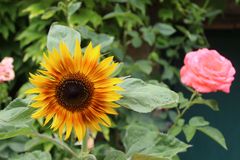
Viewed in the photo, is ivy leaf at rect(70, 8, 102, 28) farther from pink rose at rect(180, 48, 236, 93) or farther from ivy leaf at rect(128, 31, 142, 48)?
pink rose at rect(180, 48, 236, 93)

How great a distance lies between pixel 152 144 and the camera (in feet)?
3.48

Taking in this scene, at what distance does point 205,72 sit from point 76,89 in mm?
716

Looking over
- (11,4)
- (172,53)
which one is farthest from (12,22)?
(172,53)

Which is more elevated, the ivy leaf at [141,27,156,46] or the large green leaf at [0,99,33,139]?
the large green leaf at [0,99,33,139]

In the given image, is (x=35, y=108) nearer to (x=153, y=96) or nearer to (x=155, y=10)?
(x=153, y=96)

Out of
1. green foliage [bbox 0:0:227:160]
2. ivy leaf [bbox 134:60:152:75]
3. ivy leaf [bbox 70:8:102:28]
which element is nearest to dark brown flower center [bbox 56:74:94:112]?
green foliage [bbox 0:0:227:160]

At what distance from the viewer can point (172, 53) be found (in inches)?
108

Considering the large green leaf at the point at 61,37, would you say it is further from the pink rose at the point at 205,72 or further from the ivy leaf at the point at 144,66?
the ivy leaf at the point at 144,66

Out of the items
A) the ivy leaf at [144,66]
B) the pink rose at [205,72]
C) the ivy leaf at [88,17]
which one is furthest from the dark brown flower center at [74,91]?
the ivy leaf at [88,17]

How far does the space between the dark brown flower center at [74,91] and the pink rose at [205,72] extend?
66 centimetres

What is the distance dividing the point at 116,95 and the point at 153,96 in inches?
3.1

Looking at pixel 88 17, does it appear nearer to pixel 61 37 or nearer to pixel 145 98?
pixel 61 37

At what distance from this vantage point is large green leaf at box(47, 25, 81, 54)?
3.25ft

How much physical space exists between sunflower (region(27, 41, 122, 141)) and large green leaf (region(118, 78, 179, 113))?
4 cm
